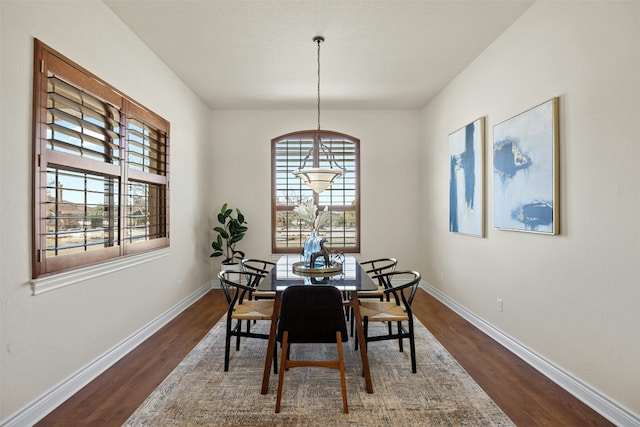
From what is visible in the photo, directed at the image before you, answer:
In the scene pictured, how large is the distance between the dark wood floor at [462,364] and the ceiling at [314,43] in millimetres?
2823

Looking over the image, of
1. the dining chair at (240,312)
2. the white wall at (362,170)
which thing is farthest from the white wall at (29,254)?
the white wall at (362,170)

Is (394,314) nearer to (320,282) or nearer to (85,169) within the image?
(320,282)

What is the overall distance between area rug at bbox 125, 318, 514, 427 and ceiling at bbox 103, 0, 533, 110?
9.24ft

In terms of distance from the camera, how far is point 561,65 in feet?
8.54

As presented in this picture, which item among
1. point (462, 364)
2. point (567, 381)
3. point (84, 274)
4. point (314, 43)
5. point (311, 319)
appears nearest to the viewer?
point (311, 319)

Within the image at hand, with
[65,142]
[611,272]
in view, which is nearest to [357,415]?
[611,272]

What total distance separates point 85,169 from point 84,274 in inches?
29.4

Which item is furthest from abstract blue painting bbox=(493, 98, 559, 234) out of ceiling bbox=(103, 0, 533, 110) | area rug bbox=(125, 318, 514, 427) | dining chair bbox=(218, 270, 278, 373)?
dining chair bbox=(218, 270, 278, 373)

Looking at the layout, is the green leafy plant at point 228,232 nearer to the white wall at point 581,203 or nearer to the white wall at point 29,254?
the white wall at point 29,254

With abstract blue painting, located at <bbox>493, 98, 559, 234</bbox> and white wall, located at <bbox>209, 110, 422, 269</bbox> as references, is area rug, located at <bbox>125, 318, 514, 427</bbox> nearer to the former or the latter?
abstract blue painting, located at <bbox>493, 98, 559, 234</bbox>

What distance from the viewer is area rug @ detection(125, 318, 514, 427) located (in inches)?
85.7

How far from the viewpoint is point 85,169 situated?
103 inches

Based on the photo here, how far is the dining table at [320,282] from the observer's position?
2.53 metres

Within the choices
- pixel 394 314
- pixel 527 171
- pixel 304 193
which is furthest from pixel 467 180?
pixel 304 193
